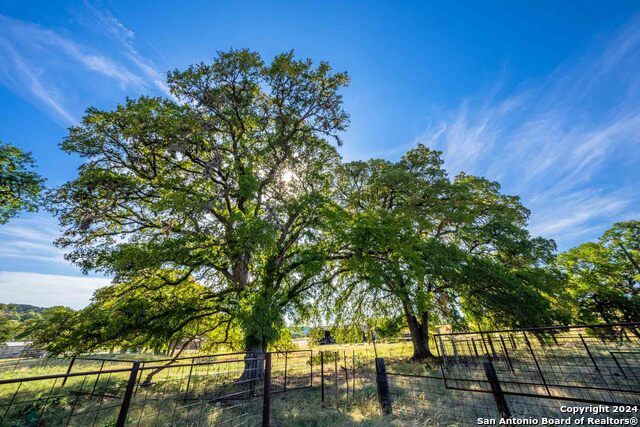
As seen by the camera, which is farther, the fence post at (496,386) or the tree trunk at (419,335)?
the tree trunk at (419,335)

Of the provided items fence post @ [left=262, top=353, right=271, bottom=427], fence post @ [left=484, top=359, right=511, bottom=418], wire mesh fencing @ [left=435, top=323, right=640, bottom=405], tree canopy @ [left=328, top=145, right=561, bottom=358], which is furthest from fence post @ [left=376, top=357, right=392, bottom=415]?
tree canopy @ [left=328, top=145, right=561, bottom=358]

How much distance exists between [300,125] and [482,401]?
13670 mm

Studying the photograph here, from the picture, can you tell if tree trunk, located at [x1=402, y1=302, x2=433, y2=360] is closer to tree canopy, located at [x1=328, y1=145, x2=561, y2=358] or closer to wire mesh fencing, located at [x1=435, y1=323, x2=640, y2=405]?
tree canopy, located at [x1=328, y1=145, x2=561, y2=358]

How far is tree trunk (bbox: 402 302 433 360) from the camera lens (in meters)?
14.8

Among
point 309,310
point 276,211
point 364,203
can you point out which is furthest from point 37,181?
point 364,203

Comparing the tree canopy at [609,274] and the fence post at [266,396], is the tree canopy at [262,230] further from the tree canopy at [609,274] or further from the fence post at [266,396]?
the tree canopy at [609,274]

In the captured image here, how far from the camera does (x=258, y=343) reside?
33.6ft

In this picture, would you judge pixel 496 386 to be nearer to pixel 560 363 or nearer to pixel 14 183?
pixel 560 363

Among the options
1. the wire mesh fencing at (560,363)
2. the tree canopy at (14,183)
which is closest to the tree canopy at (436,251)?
the wire mesh fencing at (560,363)

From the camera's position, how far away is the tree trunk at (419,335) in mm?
14781

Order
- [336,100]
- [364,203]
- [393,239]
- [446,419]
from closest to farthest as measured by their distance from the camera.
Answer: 1. [446,419]
2. [393,239]
3. [336,100]
4. [364,203]

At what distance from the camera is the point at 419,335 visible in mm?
15203

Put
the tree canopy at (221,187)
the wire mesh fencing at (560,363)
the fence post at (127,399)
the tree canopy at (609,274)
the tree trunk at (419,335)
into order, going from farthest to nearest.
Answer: the tree canopy at (609,274) < the tree trunk at (419,335) < the tree canopy at (221,187) < the wire mesh fencing at (560,363) < the fence post at (127,399)

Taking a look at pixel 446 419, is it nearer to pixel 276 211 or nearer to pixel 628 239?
pixel 276 211
